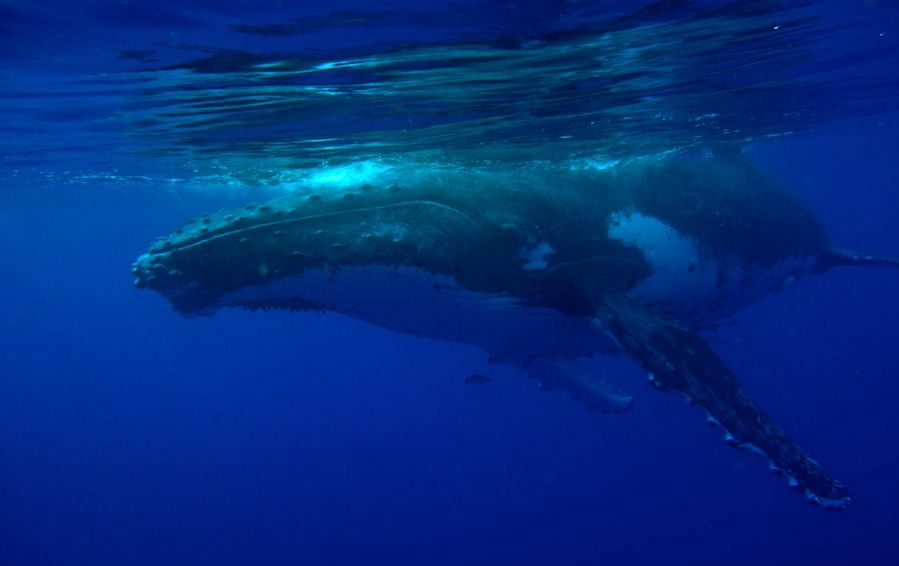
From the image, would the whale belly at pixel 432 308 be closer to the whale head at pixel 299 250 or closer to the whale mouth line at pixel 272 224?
the whale head at pixel 299 250

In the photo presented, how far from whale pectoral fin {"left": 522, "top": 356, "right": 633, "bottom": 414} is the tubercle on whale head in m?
3.25

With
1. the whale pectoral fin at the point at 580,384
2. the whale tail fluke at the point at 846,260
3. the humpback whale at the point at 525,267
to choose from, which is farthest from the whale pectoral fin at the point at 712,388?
the whale tail fluke at the point at 846,260

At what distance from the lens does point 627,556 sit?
907 inches

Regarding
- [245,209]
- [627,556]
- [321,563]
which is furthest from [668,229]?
[321,563]

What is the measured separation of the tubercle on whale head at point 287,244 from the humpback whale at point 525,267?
1 cm

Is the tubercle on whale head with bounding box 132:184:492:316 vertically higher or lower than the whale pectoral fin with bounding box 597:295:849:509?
higher

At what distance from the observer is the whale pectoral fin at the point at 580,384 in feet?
29.5

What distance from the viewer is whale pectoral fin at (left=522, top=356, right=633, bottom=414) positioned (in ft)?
29.5

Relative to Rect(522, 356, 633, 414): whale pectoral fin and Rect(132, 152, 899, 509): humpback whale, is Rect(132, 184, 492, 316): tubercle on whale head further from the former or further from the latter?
Rect(522, 356, 633, 414): whale pectoral fin

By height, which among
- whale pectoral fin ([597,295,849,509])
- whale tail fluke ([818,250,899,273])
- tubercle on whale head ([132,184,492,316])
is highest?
whale tail fluke ([818,250,899,273])

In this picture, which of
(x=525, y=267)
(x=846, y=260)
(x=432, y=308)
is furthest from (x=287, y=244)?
(x=846, y=260)

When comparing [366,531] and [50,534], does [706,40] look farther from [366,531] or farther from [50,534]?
[50,534]

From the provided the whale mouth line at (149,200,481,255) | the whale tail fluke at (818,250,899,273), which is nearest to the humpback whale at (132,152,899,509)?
the whale mouth line at (149,200,481,255)

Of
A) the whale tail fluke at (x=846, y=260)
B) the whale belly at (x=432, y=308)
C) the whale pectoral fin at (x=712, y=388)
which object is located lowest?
the whale pectoral fin at (x=712, y=388)
